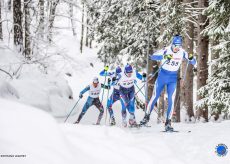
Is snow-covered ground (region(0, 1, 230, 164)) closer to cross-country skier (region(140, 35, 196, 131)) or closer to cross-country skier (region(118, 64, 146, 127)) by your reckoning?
cross-country skier (region(140, 35, 196, 131))

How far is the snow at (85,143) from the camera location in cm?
Answer: 311

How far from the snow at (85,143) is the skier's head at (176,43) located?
2.04 meters

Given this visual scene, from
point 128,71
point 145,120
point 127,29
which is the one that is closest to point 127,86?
point 128,71

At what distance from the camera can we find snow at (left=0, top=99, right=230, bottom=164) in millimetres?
3105

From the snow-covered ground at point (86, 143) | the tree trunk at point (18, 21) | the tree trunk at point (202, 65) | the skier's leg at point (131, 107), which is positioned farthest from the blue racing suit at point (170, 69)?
the tree trunk at point (18, 21)

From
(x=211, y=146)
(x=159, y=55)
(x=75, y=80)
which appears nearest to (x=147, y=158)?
(x=211, y=146)

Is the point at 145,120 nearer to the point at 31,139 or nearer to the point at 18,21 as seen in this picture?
the point at 31,139

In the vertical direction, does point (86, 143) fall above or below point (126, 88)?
above

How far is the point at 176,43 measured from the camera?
7555mm

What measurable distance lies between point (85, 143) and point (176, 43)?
13.5 ft

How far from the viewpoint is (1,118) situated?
3.27 meters

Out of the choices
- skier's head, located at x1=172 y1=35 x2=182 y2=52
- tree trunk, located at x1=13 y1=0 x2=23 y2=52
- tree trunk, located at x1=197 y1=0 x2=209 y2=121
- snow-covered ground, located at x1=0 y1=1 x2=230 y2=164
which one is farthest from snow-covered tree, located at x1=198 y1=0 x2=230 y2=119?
tree trunk, located at x1=13 y1=0 x2=23 y2=52

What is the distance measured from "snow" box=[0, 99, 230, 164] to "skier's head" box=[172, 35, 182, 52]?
204 cm

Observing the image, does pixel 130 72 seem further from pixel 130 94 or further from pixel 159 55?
pixel 159 55
